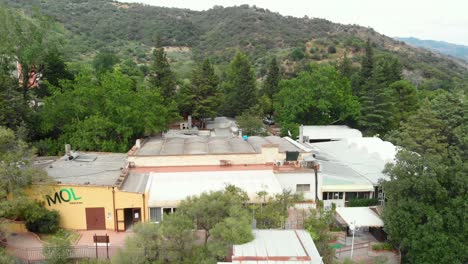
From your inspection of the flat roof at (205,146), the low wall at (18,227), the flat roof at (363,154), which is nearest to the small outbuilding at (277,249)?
the flat roof at (205,146)

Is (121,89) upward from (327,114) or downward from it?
upward

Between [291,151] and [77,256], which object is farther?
[291,151]

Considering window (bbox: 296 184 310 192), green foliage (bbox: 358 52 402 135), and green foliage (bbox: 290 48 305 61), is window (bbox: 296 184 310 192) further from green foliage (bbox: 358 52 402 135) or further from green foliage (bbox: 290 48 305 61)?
green foliage (bbox: 290 48 305 61)

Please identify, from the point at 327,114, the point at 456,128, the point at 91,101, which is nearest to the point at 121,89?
the point at 91,101

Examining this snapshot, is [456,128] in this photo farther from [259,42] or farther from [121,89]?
A: [259,42]

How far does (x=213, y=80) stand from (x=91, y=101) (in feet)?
54.6

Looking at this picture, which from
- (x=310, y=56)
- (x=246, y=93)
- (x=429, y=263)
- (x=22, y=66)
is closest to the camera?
(x=429, y=263)

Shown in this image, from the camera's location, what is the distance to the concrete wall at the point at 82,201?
18.7 meters

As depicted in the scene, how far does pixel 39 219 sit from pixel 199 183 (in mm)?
8131

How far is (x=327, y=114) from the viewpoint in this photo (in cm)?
4044

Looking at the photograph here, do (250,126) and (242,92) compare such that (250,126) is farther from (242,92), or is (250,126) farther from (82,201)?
(82,201)

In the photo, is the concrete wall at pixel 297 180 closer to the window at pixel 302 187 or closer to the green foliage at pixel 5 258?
the window at pixel 302 187

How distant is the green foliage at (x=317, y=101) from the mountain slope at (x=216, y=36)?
27095 mm

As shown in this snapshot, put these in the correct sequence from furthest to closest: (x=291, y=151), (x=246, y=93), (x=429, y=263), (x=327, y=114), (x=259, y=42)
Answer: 1. (x=259, y=42)
2. (x=246, y=93)
3. (x=327, y=114)
4. (x=291, y=151)
5. (x=429, y=263)
